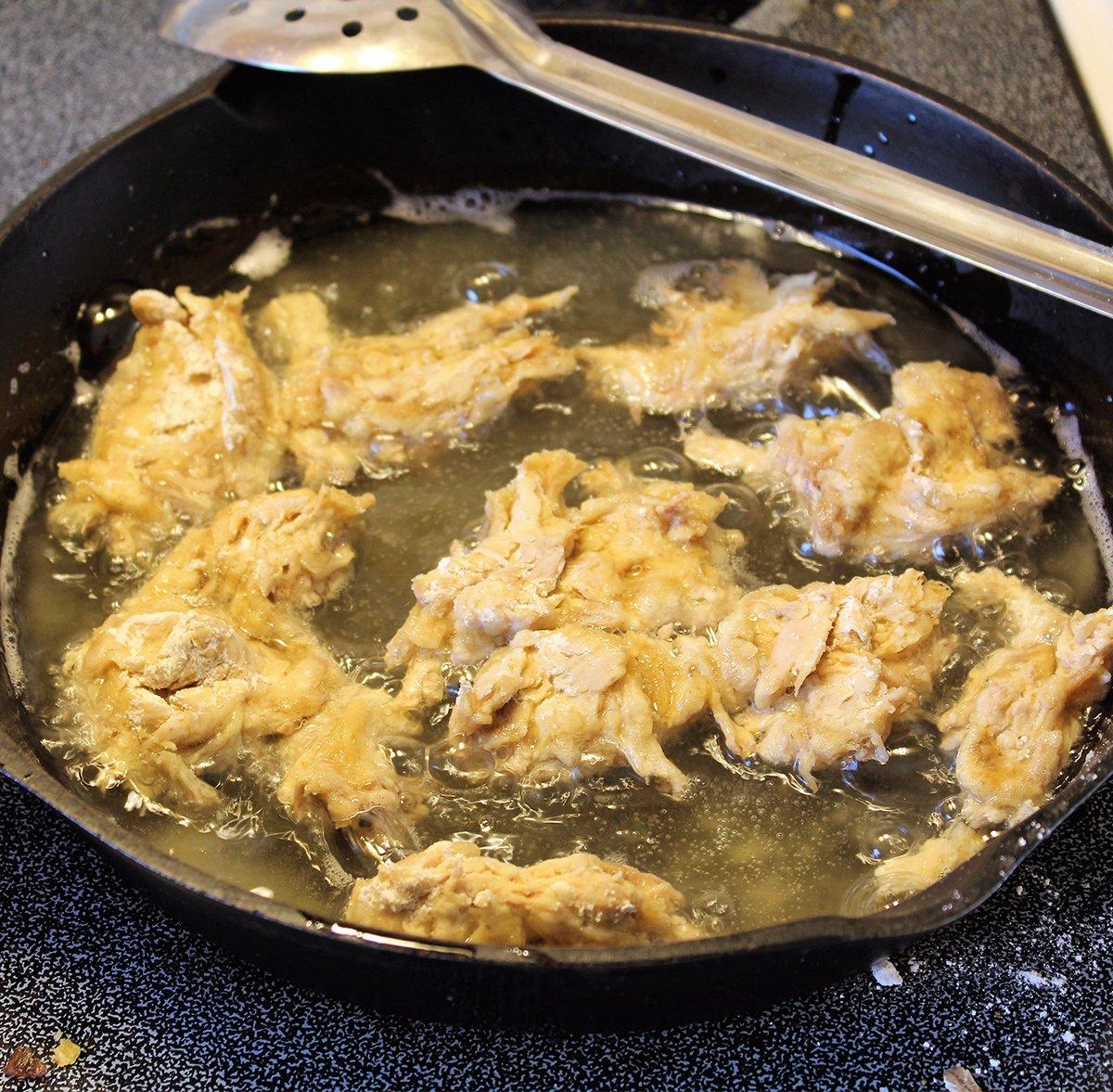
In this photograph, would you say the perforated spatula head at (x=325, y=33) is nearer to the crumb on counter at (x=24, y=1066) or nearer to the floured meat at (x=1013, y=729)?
the floured meat at (x=1013, y=729)

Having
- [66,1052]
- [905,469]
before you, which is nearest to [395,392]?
[905,469]

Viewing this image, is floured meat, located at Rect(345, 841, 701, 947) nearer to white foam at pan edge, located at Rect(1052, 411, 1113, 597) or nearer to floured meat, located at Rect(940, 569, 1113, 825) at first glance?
floured meat, located at Rect(940, 569, 1113, 825)

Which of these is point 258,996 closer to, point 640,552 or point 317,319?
point 640,552

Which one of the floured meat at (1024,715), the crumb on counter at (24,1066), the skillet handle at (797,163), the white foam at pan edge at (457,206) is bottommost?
the crumb on counter at (24,1066)

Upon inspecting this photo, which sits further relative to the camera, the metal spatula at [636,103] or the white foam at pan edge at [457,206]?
the white foam at pan edge at [457,206]

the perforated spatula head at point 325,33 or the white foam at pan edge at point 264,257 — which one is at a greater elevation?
the perforated spatula head at point 325,33

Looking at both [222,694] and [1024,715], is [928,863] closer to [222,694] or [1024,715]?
[1024,715]

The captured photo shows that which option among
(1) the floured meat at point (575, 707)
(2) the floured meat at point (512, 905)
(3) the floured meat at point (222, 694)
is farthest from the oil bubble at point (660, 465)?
(2) the floured meat at point (512, 905)
